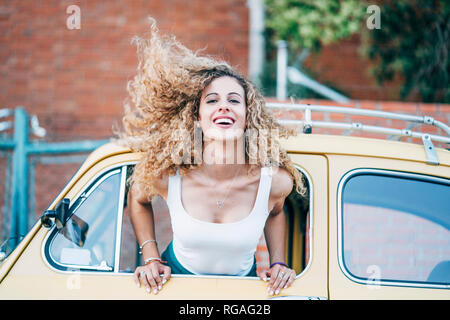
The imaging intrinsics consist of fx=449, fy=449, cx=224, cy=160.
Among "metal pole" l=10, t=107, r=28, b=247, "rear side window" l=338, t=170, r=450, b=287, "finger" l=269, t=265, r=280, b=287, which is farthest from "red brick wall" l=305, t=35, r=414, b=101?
"finger" l=269, t=265, r=280, b=287

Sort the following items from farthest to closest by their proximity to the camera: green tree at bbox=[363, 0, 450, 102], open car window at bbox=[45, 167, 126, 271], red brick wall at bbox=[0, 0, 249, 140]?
red brick wall at bbox=[0, 0, 249, 140]
green tree at bbox=[363, 0, 450, 102]
open car window at bbox=[45, 167, 126, 271]

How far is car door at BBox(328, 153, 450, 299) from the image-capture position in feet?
7.09

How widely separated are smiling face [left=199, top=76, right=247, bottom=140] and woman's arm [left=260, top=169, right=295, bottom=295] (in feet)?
1.08

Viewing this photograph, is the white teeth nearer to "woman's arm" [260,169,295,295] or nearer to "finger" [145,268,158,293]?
"woman's arm" [260,169,295,295]

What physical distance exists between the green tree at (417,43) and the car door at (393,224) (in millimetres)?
3749

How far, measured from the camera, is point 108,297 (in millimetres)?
2096

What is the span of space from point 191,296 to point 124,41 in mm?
4991

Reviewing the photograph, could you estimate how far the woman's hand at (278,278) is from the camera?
6.94 feet

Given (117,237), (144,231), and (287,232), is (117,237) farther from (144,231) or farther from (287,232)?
(287,232)

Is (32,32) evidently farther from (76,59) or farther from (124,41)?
(124,41)

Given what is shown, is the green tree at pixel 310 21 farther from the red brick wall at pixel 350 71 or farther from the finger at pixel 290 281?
the finger at pixel 290 281

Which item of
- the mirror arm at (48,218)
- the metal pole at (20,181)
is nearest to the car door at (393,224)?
the mirror arm at (48,218)

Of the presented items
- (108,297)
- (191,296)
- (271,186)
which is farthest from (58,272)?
(271,186)

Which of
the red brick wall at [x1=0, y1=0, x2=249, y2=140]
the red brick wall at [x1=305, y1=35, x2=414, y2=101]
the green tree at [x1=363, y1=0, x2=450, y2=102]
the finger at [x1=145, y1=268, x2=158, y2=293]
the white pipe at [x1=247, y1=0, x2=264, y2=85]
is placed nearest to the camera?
the finger at [x1=145, y1=268, x2=158, y2=293]
